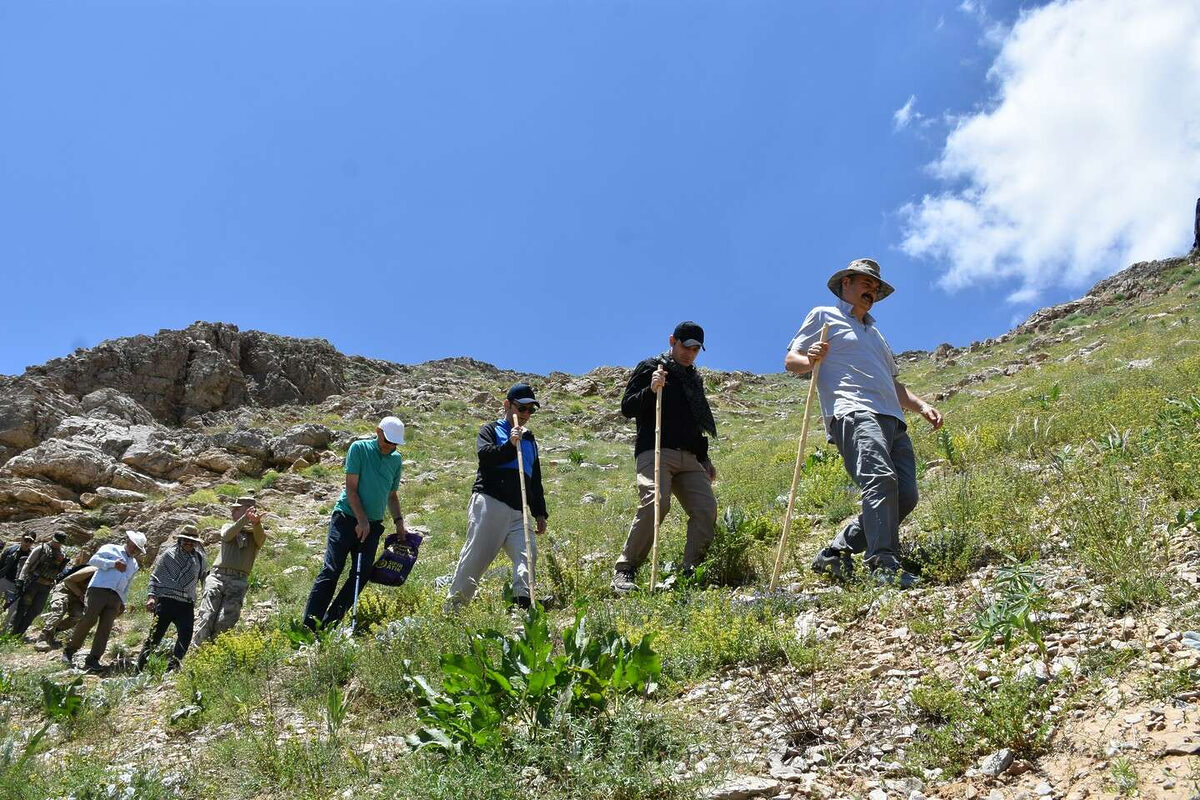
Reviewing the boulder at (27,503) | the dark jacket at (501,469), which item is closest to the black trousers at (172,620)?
the dark jacket at (501,469)

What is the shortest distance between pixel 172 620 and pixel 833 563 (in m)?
6.23

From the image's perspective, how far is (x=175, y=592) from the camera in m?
6.93

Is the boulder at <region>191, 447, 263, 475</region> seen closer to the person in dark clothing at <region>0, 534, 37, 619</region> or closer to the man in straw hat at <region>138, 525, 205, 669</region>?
the person in dark clothing at <region>0, 534, 37, 619</region>

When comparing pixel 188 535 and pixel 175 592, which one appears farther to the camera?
pixel 188 535

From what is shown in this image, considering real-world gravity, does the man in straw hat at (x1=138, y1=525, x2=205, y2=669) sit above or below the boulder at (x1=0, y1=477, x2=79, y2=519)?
below

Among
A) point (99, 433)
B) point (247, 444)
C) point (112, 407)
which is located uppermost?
point (112, 407)

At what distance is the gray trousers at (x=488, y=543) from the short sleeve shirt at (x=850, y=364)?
234 cm

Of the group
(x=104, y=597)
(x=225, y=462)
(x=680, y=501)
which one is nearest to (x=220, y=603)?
(x=104, y=597)

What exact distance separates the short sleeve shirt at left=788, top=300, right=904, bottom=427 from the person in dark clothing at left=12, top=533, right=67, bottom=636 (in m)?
10.5

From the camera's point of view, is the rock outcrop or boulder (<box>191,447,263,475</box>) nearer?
boulder (<box>191,447,263,475</box>)

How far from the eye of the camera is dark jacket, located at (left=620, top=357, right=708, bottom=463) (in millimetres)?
5301

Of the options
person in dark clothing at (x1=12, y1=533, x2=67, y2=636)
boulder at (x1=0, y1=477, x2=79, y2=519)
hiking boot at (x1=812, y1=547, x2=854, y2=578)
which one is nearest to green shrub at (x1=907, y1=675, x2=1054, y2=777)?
hiking boot at (x1=812, y1=547, x2=854, y2=578)

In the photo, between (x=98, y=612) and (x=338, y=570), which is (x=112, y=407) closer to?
(x=98, y=612)

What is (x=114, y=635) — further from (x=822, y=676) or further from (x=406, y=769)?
(x=822, y=676)
